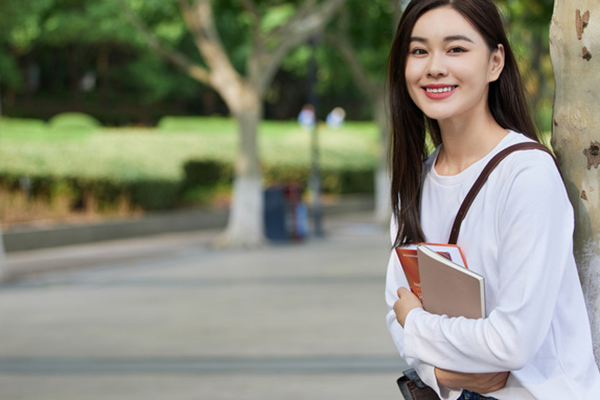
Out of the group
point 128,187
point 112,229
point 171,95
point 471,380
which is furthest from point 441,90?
point 171,95

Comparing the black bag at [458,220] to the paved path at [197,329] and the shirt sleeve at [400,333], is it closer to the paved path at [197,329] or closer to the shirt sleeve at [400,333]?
the shirt sleeve at [400,333]

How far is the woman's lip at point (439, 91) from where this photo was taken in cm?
211

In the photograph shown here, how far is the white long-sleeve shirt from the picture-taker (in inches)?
73.7

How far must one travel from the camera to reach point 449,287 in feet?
6.53

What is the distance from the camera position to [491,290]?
6.59ft

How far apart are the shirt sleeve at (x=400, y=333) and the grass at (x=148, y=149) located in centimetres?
1738

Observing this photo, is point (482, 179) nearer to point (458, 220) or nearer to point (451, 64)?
point (458, 220)

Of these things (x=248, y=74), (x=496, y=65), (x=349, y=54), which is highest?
(x=349, y=54)

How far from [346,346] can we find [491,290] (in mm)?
6134

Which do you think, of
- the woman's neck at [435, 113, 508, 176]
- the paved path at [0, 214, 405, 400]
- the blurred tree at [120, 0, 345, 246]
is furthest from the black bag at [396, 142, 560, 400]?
the blurred tree at [120, 0, 345, 246]

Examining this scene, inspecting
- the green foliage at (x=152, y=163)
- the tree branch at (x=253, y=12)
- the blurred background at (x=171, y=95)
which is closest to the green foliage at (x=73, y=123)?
the blurred background at (x=171, y=95)

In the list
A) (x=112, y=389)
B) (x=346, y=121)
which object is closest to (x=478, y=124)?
(x=112, y=389)

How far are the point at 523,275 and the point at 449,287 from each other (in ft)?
0.58

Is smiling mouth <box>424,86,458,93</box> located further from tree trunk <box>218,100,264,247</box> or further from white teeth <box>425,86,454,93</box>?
tree trunk <box>218,100,264,247</box>
